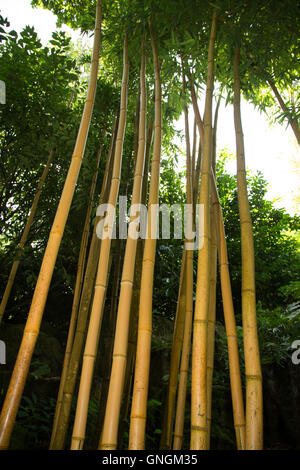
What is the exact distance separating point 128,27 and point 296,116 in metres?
1.27

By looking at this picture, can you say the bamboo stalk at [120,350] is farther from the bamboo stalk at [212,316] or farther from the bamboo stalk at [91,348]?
the bamboo stalk at [212,316]

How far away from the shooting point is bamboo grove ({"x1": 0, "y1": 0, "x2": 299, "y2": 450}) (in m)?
1.18

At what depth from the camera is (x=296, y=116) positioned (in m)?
2.21

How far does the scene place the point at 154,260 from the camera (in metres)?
1.38

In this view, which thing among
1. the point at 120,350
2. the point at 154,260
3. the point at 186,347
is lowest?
the point at 120,350

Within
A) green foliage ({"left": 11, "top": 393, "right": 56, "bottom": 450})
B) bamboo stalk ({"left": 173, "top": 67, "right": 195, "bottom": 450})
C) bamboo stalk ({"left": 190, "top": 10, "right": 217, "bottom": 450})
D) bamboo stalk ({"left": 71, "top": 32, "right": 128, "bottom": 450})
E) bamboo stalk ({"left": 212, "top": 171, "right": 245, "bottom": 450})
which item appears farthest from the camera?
green foliage ({"left": 11, "top": 393, "right": 56, "bottom": 450})

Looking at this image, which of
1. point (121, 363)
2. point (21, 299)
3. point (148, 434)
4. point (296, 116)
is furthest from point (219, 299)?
point (121, 363)

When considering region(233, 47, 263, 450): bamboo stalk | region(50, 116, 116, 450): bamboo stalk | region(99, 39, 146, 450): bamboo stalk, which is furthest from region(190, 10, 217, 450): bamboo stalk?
region(50, 116, 116, 450): bamboo stalk

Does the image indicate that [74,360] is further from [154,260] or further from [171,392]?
[154,260]

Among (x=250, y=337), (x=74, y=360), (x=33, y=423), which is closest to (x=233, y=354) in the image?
(x=250, y=337)

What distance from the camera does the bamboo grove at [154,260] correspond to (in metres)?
1.18

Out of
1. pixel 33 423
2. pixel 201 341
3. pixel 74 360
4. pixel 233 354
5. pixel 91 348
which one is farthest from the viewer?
pixel 33 423

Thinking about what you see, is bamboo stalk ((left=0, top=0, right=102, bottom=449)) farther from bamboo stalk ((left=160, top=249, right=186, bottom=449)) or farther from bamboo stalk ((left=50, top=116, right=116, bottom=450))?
bamboo stalk ((left=160, top=249, right=186, bottom=449))
